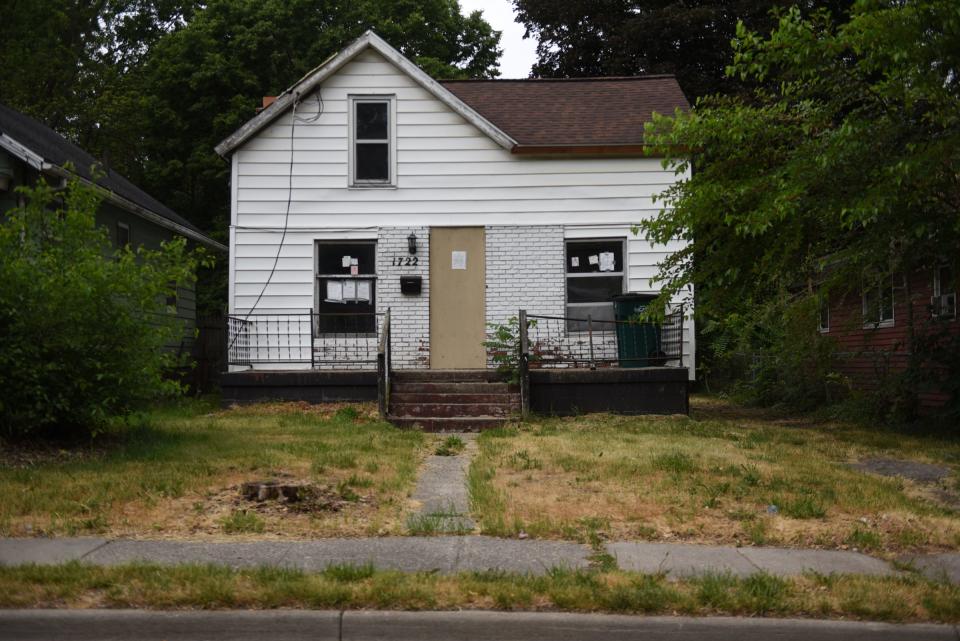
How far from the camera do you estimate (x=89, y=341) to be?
9.40 metres

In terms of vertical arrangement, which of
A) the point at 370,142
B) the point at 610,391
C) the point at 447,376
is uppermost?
the point at 370,142

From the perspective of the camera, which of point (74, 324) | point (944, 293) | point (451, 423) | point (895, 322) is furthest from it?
point (895, 322)

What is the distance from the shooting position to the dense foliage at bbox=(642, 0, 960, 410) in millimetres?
10406

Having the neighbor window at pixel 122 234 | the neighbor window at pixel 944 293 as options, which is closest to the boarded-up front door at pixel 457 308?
the neighbor window at pixel 122 234

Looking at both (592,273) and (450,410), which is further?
(592,273)

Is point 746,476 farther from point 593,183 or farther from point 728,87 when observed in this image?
point 728,87

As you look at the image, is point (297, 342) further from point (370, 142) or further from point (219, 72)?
point (219, 72)

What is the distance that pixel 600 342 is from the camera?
15820mm

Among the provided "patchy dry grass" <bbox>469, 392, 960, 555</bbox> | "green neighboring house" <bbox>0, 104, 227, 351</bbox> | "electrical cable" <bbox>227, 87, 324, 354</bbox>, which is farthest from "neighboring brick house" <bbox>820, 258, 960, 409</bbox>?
"green neighboring house" <bbox>0, 104, 227, 351</bbox>

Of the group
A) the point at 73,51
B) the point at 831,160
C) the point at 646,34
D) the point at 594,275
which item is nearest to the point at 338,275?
the point at 594,275

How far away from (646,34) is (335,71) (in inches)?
615

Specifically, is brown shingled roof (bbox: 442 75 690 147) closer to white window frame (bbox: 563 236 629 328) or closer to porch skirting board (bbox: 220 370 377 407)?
white window frame (bbox: 563 236 629 328)

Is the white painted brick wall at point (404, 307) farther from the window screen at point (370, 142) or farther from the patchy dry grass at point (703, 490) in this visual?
the patchy dry grass at point (703, 490)

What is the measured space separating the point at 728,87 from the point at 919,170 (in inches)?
777
